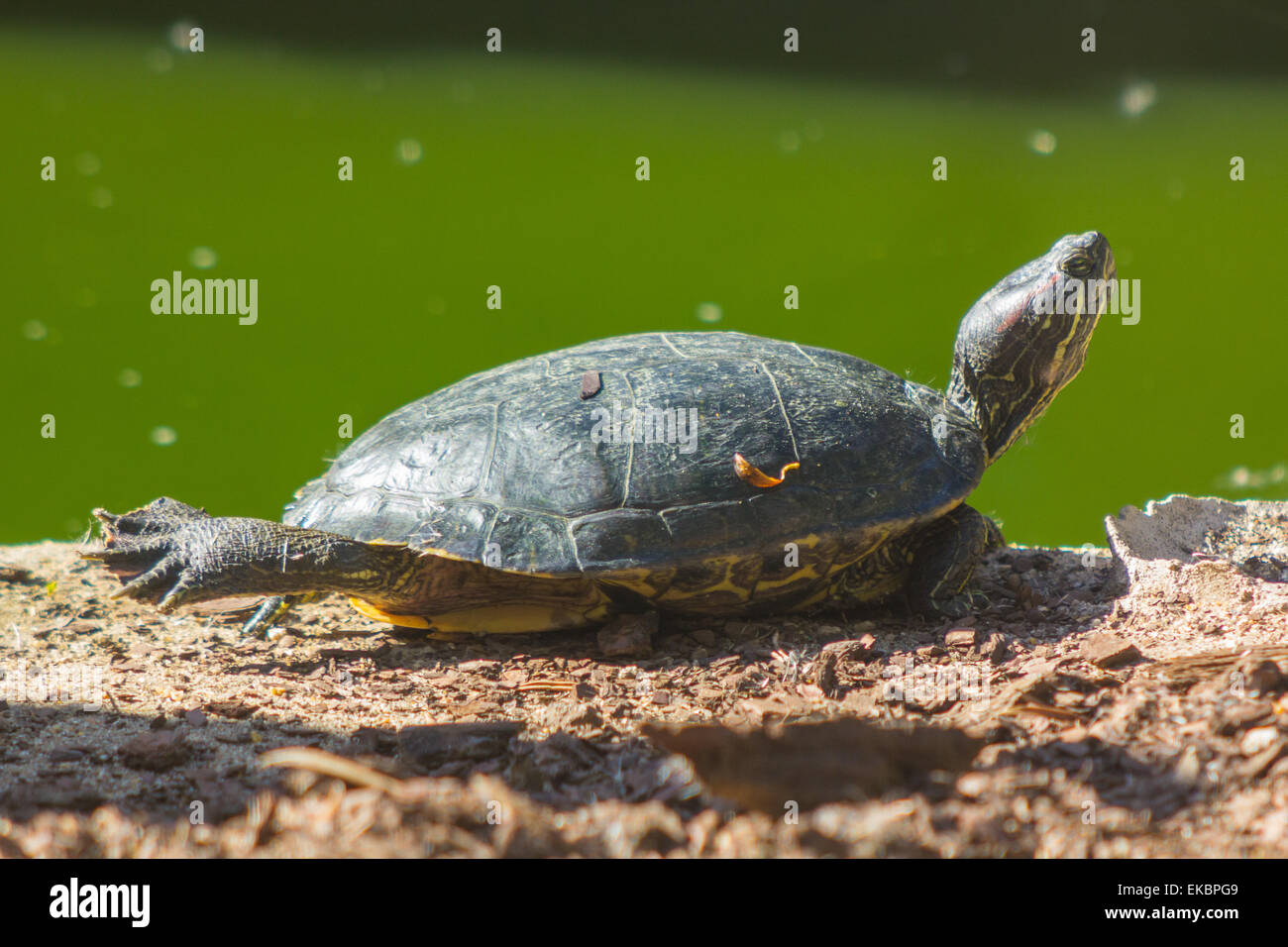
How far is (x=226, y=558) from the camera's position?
3113mm

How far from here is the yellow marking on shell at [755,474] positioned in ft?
10.8

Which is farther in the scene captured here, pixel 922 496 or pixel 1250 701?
pixel 922 496

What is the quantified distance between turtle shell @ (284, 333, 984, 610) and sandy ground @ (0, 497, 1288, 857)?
0.43 meters

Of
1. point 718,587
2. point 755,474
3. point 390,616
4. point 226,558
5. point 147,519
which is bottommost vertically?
point 390,616

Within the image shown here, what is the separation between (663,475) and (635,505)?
18cm

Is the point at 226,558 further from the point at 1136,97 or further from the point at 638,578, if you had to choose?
the point at 1136,97

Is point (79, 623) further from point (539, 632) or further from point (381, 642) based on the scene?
point (539, 632)

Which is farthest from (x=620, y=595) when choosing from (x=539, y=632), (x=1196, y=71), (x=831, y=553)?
(x=1196, y=71)

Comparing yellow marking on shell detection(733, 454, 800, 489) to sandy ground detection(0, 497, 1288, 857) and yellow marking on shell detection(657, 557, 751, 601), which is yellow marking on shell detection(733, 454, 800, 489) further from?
sandy ground detection(0, 497, 1288, 857)

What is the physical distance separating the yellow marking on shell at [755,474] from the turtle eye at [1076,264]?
1.80 meters

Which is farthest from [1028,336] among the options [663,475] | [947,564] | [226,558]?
[226,558]

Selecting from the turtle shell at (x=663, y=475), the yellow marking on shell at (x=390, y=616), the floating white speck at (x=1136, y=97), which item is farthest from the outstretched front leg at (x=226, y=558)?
the floating white speck at (x=1136, y=97)
